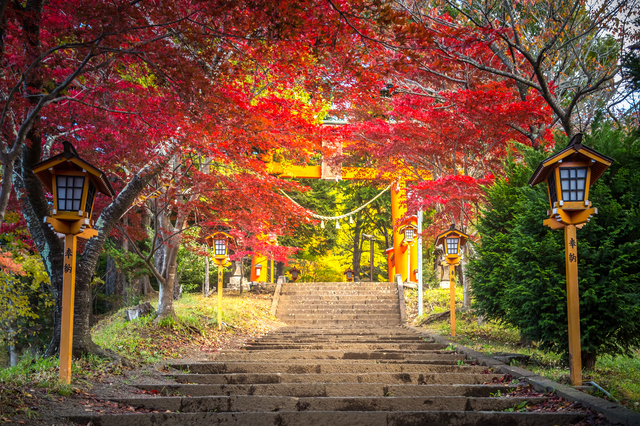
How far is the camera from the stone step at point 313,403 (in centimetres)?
436

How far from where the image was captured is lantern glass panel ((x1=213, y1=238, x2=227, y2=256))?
10.7 meters

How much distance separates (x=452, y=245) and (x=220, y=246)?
199 inches

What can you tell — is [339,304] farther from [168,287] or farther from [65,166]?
[65,166]

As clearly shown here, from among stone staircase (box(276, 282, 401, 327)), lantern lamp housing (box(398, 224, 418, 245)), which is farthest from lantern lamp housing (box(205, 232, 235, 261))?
lantern lamp housing (box(398, 224, 418, 245))

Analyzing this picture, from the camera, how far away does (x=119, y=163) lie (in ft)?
27.6

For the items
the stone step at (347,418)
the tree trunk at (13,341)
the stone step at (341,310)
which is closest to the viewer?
the stone step at (347,418)

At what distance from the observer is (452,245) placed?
10.2 meters

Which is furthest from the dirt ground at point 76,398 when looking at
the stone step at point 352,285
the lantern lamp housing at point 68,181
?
the stone step at point 352,285

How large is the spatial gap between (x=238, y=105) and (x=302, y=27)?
85.3 inches

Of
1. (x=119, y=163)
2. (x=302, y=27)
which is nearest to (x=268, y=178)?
(x=119, y=163)

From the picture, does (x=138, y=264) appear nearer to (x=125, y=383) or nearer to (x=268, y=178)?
(x=268, y=178)

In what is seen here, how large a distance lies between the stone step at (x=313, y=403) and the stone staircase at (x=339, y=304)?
33.7 ft

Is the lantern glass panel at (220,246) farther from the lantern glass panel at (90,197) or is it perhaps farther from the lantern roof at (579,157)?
the lantern roof at (579,157)

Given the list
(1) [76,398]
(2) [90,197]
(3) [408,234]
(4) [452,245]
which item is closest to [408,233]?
(3) [408,234]
